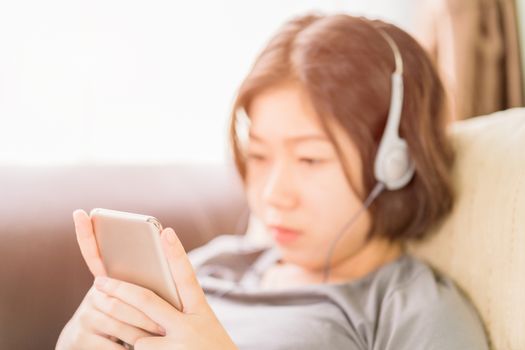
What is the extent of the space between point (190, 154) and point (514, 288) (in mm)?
1223

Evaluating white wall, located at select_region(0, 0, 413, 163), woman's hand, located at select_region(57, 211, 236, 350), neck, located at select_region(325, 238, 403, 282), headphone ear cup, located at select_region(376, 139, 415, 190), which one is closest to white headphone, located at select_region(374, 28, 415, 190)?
headphone ear cup, located at select_region(376, 139, 415, 190)

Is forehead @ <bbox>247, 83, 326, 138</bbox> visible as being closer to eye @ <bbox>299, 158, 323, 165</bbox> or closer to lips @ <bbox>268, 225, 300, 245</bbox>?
eye @ <bbox>299, 158, 323, 165</bbox>

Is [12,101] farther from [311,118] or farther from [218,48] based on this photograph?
[311,118]

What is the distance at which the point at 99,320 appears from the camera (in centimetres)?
56

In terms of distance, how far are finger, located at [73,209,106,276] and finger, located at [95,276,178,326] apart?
3cm

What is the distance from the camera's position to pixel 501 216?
0.63 metres

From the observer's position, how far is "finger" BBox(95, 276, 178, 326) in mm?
507

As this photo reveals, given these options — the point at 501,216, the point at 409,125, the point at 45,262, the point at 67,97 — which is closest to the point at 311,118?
the point at 409,125

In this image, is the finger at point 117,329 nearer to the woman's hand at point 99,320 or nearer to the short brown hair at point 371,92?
the woman's hand at point 99,320

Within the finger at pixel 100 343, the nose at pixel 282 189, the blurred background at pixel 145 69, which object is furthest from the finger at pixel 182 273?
the blurred background at pixel 145 69

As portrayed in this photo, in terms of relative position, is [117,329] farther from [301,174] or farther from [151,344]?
[301,174]

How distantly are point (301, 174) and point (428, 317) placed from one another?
0.25m

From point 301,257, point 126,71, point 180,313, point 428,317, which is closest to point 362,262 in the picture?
point 301,257

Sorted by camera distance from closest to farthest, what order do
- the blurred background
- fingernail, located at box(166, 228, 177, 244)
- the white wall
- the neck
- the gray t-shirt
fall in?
1. fingernail, located at box(166, 228, 177, 244)
2. the gray t-shirt
3. the neck
4. the blurred background
5. the white wall
